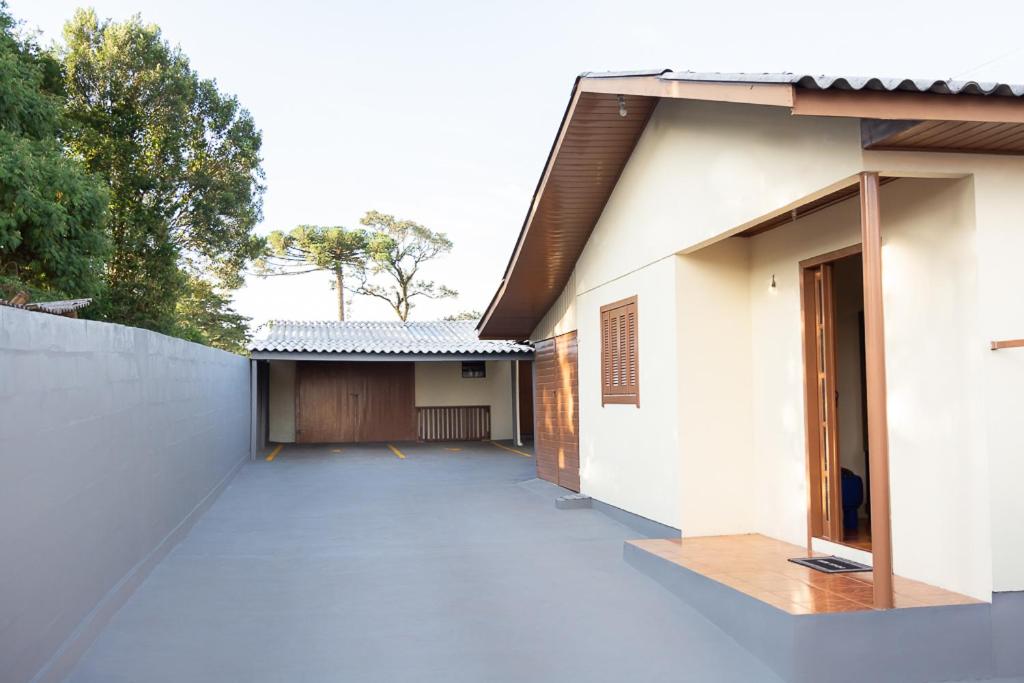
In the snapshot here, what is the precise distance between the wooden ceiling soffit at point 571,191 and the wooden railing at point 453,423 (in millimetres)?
10539

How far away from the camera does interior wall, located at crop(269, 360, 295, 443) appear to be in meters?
22.4

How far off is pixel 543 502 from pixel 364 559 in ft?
12.8

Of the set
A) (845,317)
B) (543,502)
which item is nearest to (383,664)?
(845,317)

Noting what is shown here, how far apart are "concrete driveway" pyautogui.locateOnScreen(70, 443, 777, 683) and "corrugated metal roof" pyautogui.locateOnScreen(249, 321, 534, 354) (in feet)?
28.8

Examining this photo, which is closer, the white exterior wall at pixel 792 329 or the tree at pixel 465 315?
the white exterior wall at pixel 792 329

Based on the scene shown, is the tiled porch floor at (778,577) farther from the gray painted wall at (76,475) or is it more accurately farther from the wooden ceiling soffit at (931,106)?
the gray painted wall at (76,475)

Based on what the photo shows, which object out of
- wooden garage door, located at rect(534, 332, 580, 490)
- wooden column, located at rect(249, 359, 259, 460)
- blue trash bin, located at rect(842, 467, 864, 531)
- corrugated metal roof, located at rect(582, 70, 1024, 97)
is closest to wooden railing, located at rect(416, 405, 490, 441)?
wooden column, located at rect(249, 359, 259, 460)

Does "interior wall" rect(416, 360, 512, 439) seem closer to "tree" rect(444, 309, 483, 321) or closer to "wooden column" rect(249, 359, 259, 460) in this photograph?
"wooden column" rect(249, 359, 259, 460)

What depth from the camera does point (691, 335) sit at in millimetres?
7672

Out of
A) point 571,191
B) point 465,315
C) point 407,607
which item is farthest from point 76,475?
point 465,315

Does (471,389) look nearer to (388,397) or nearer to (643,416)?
(388,397)

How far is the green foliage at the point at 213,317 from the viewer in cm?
3016

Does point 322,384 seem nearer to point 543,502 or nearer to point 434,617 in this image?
point 543,502

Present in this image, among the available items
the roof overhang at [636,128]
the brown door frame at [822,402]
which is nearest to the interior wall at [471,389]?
the roof overhang at [636,128]
